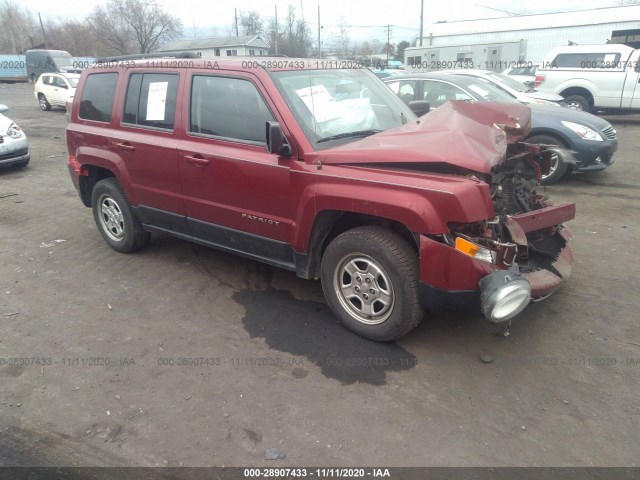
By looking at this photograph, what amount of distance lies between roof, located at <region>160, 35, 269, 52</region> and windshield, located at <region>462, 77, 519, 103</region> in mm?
48138

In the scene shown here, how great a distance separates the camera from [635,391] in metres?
2.93

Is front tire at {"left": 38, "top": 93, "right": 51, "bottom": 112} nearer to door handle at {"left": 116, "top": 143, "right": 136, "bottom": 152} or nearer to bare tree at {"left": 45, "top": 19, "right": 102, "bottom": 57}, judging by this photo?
door handle at {"left": 116, "top": 143, "right": 136, "bottom": 152}

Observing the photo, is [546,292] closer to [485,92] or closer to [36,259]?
[36,259]

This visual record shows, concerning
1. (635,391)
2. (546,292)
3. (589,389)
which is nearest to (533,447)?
(589,389)

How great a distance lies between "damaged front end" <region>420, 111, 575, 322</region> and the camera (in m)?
2.87

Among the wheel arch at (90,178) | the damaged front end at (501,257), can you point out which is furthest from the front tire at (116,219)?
the damaged front end at (501,257)

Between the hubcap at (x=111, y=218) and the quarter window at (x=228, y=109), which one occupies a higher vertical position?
the quarter window at (x=228, y=109)

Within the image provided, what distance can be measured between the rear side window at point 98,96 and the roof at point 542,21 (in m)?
24.4

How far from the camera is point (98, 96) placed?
4.89 meters

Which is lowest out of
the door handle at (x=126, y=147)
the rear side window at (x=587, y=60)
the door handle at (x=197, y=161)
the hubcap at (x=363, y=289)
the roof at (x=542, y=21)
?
the hubcap at (x=363, y=289)

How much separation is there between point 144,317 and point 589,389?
3.28 meters

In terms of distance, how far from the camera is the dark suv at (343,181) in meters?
2.99

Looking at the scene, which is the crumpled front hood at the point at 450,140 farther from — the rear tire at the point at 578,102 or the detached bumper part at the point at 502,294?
the rear tire at the point at 578,102

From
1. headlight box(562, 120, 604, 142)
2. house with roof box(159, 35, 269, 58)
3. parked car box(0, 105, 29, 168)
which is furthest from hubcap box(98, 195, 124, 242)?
house with roof box(159, 35, 269, 58)
